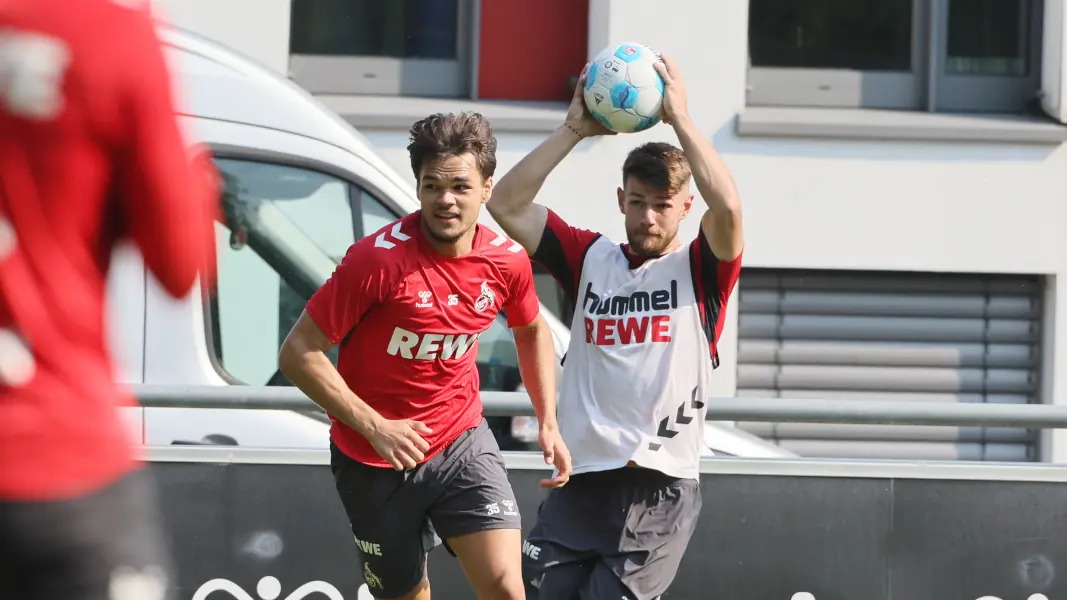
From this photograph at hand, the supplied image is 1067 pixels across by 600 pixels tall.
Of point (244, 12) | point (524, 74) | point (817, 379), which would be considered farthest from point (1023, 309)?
point (244, 12)

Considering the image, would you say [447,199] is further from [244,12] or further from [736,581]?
[244,12]

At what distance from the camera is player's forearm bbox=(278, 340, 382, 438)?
4.71 m

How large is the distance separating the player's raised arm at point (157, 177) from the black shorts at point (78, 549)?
365mm

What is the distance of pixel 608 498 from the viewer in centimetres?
482

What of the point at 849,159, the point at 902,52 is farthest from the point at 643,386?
the point at 902,52

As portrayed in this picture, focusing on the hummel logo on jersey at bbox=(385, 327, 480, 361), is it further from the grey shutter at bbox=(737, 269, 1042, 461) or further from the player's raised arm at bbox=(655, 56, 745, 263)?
the grey shutter at bbox=(737, 269, 1042, 461)

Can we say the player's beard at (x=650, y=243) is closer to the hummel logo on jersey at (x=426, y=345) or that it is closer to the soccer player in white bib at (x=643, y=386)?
the soccer player in white bib at (x=643, y=386)

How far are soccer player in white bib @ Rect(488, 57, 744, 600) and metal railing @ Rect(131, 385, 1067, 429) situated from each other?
0.67 meters

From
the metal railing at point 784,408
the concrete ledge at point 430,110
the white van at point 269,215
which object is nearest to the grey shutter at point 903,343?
the concrete ledge at point 430,110

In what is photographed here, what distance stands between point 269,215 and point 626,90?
6.95 feet

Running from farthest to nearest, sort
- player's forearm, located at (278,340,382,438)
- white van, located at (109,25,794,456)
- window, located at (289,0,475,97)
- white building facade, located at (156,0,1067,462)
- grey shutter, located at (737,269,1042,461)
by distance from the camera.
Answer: window, located at (289,0,475,97)
grey shutter, located at (737,269,1042,461)
white building facade, located at (156,0,1067,462)
white van, located at (109,25,794,456)
player's forearm, located at (278,340,382,438)

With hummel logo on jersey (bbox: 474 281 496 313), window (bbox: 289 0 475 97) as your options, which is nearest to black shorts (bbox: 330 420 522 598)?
hummel logo on jersey (bbox: 474 281 496 313)

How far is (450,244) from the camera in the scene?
4980 millimetres

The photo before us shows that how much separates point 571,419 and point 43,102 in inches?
111
